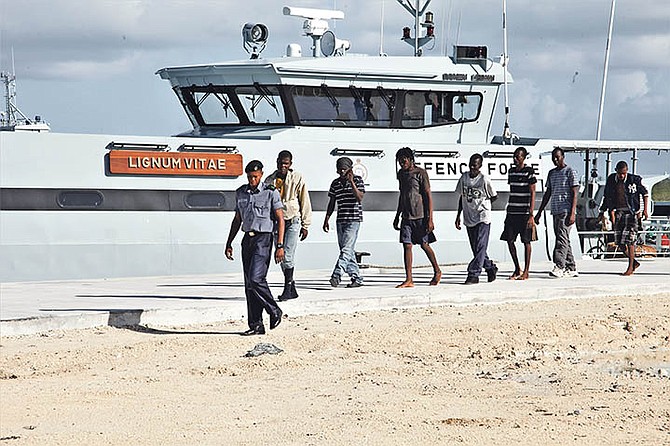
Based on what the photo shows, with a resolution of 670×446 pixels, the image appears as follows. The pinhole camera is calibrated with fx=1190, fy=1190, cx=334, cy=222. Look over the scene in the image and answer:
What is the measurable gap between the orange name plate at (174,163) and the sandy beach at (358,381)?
432cm

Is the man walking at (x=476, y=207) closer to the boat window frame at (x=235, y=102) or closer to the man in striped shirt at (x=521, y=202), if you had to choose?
the man in striped shirt at (x=521, y=202)

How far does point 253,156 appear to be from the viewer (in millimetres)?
16875

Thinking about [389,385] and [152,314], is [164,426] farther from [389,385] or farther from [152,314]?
[152,314]

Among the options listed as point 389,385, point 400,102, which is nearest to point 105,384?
point 389,385

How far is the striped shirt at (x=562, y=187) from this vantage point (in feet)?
51.6

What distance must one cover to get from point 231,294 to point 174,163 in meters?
2.93

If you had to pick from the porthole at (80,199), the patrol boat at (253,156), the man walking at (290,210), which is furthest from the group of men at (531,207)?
the porthole at (80,199)

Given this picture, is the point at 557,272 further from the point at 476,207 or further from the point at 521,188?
the point at 476,207

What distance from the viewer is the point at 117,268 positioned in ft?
52.7

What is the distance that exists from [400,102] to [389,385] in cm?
911

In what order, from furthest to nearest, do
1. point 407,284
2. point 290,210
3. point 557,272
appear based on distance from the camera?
1. point 557,272
2. point 407,284
3. point 290,210

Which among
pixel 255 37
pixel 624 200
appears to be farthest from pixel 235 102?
pixel 624 200

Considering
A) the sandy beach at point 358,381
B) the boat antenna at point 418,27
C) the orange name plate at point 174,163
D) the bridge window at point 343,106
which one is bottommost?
the sandy beach at point 358,381

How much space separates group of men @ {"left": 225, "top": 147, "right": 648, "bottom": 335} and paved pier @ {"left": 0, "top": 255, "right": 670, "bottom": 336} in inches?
14.7
